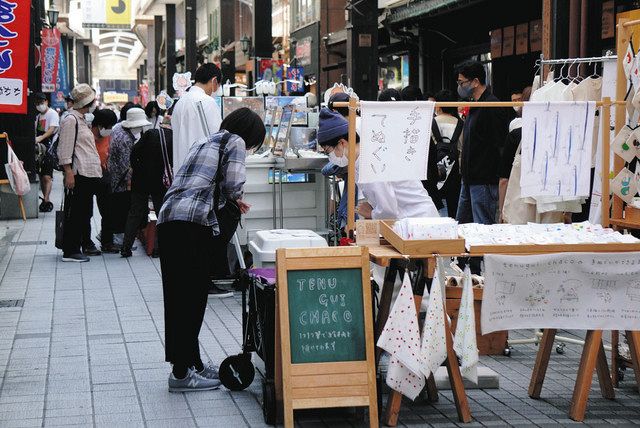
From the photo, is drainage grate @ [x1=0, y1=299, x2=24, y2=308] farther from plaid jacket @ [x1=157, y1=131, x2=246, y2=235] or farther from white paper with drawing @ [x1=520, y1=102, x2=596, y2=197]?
white paper with drawing @ [x1=520, y1=102, x2=596, y2=197]

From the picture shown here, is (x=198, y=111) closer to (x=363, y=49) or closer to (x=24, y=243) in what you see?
(x=24, y=243)

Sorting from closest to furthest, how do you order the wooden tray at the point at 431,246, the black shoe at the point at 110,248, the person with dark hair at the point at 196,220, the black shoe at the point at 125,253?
the wooden tray at the point at 431,246, the person with dark hair at the point at 196,220, the black shoe at the point at 125,253, the black shoe at the point at 110,248

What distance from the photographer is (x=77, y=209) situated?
1160 cm

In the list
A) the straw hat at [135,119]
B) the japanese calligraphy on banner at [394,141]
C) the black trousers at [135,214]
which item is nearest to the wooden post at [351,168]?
the japanese calligraphy on banner at [394,141]

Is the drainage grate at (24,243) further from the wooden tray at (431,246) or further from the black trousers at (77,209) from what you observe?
the wooden tray at (431,246)

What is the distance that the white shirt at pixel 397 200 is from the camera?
6.08 metres

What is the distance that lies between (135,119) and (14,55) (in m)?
3.46

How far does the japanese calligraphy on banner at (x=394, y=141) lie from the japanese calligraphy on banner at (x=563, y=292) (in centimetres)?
79

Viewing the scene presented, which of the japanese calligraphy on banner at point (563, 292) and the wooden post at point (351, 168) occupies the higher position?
the wooden post at point (351, 168)

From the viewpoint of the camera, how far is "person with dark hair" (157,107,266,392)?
5742 millimetres

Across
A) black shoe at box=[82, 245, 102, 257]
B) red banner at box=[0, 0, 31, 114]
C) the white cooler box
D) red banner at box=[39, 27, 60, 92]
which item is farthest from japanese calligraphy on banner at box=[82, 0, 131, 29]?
the white cooler box

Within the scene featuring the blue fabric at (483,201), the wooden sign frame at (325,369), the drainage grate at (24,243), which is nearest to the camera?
the wooden sign frame at (325,369)

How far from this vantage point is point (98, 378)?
6410 millimetres

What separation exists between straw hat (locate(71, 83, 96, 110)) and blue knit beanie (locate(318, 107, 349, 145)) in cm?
576
